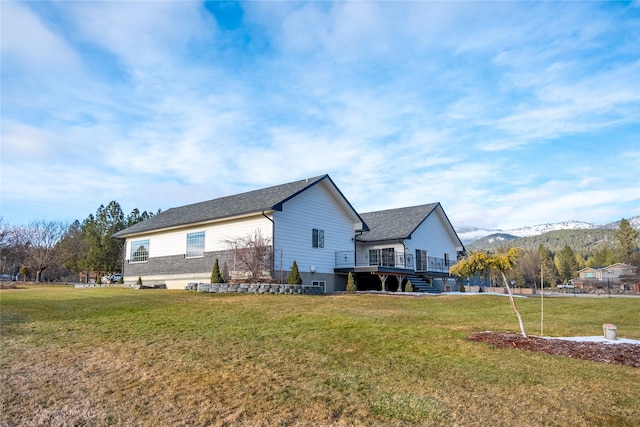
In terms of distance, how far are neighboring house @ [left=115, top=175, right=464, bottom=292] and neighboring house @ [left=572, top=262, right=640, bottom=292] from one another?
81.2 feet

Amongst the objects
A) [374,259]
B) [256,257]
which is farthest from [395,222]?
[256,257]

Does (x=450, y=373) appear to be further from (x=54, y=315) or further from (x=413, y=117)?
(x=413, y=117)

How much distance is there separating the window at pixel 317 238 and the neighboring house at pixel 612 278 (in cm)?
3254

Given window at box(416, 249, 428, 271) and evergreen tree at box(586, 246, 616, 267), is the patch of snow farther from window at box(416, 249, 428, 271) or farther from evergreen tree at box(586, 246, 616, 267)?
evergreen tree at box(586, 246, 616, 267)

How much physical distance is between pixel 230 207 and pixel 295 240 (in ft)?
15.3

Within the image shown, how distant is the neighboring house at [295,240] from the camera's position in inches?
883

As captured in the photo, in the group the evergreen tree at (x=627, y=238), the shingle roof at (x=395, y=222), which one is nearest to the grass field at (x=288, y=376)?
the shingle roof at (x=395, y=222)

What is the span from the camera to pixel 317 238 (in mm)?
24516

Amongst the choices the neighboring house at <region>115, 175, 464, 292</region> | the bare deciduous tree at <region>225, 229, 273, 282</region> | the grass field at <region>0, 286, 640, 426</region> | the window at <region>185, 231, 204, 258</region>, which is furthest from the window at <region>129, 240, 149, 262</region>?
the grass field at <region>0, 286, 640, 426</region>

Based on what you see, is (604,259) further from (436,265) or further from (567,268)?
(436,265)

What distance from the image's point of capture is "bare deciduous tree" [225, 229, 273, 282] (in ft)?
69.4

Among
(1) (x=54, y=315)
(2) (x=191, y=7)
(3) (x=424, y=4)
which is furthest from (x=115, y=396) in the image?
→ (3) (x=424, y=4)

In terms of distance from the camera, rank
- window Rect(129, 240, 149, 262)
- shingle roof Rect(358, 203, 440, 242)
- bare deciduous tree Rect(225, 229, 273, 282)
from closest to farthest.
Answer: bare deciduous tree Rect(225, 229, 273, 282)
shingle roof Rect(358, 203, 440, 242)
window Rect(129, 240, 149, 262)

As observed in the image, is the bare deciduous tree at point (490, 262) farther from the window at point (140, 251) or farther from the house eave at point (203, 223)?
the window at point (140, 251)
